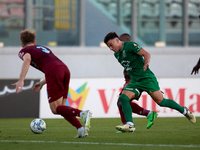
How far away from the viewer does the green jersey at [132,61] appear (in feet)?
19.8

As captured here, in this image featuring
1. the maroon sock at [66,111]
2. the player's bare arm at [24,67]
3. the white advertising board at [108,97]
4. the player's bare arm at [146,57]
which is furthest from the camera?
the white advertising board at [108,97]

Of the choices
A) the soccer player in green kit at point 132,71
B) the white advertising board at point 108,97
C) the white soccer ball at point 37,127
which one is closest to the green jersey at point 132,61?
the soccer player in green kit at point 132,71

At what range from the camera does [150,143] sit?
16.1ft

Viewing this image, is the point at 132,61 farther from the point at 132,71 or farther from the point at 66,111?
the point at 66,111

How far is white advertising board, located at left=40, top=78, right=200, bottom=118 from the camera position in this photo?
1083 cm

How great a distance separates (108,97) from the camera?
10922 millimetres

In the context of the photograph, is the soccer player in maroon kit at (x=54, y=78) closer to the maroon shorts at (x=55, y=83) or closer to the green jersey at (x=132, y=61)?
the maroon shorts at (x=55, y=83)

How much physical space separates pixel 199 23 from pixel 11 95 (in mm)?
7614

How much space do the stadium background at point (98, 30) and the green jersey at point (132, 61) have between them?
754 cm

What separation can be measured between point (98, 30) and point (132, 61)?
333 inches

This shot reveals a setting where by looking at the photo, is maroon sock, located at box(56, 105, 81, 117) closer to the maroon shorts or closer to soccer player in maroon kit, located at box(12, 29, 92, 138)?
soccer player in maroon kit, located at box(12, 29, 92, 138)

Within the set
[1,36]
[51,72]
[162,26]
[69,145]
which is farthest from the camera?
[162,26]

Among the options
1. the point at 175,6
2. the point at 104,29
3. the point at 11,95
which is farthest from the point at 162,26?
the point at 11,95

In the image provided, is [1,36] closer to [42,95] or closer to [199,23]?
[42,95]
